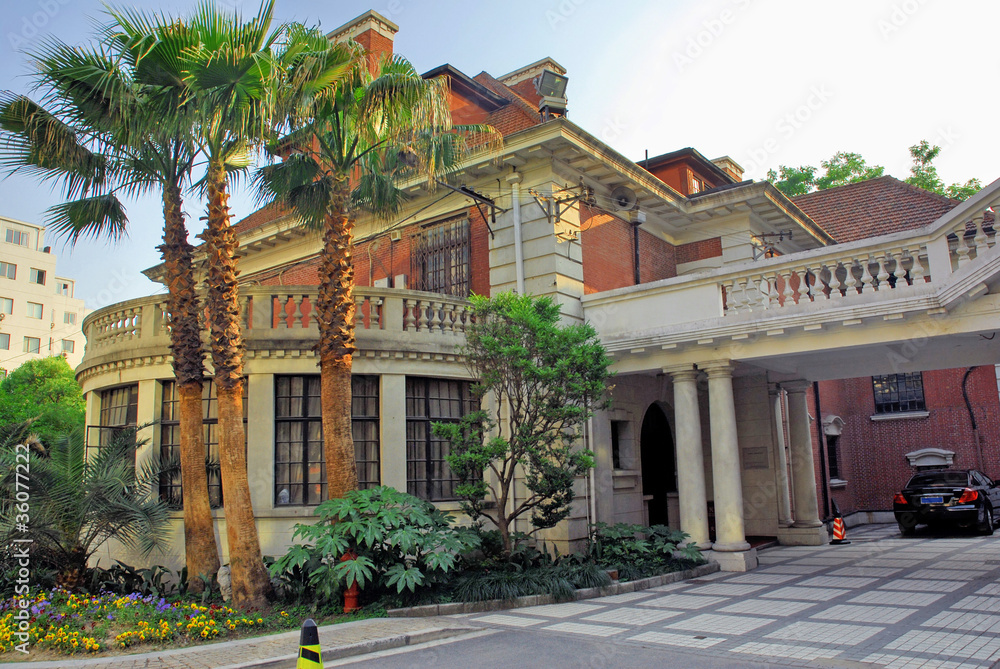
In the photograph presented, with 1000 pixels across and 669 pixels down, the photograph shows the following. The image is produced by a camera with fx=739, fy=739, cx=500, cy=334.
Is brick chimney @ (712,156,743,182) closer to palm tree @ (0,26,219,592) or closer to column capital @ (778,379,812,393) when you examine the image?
column capital @ (778,379,812,393)

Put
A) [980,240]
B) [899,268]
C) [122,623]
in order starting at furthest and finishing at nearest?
[899,268], [980,240], [122,623]

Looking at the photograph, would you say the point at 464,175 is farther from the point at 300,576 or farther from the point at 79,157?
the point at 300,576

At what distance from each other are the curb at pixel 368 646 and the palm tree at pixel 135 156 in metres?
3.97

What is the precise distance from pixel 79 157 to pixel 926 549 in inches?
716

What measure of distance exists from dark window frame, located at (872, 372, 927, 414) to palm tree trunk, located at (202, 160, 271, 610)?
24.2 meters

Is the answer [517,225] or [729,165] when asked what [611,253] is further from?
[729,165]

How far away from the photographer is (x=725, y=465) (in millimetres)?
14336

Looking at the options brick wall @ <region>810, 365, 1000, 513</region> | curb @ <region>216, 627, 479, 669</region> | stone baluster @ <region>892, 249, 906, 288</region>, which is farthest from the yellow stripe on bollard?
brick wall @ <region>810, 365, 1000, 513</region>

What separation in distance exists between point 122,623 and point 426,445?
20.1 ft

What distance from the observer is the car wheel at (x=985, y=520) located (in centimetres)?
1820

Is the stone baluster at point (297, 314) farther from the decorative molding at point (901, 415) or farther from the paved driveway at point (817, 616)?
the decorative molding at point (901, 415)

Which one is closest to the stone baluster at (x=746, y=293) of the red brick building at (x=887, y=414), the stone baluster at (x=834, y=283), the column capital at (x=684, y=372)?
the stone baluster at (x=834, y=283)

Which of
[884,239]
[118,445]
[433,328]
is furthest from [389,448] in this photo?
[884,239]

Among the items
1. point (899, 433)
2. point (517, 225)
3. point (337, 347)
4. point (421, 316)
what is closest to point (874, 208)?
point (899, 433)
